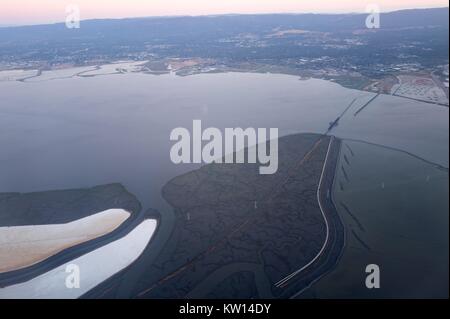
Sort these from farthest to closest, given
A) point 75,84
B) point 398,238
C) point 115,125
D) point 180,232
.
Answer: point 75,84 → point 115,125 → point 180,232 → point 398,238

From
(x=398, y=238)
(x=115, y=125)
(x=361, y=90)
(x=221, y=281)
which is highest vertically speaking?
(x=361, y=90)

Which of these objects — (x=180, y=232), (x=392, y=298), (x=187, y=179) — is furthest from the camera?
(x=187, y=179)

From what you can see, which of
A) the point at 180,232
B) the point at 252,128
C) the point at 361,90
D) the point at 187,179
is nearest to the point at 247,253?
the point at 180,232

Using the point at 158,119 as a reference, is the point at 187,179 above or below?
below

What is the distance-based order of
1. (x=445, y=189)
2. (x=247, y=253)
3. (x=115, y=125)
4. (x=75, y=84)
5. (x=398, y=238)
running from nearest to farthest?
(x=445, y=189) < (x=398, y=238) < (x=247, y=253) < (x=115, y=125) < (x=75, y=84)

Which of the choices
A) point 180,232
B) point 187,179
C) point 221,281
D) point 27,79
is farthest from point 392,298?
point 27,79

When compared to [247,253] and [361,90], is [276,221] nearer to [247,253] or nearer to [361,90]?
[247,253]

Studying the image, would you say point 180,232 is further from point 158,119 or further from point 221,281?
point 158,119

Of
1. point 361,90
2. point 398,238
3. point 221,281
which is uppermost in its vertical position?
point 361,90

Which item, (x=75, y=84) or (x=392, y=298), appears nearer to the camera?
(x=392, y=298)

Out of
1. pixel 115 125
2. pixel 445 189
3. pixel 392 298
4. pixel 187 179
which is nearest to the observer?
pixel 445 189
